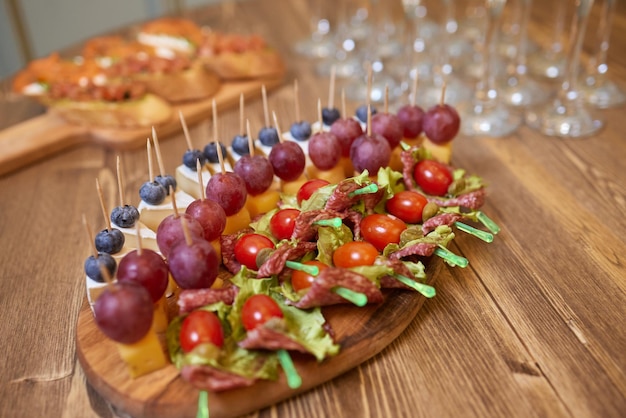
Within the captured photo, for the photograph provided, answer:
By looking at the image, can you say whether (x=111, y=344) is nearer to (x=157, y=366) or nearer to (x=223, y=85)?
(x=157, y=366)

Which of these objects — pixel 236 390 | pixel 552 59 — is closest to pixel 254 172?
pixel 236 390

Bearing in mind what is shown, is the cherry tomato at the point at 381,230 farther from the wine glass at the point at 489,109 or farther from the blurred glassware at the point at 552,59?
the blurred glassware at the point at 552,59

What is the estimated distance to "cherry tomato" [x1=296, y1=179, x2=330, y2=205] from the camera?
1.28 meters

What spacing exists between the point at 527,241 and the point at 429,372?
A: 488 millimetres

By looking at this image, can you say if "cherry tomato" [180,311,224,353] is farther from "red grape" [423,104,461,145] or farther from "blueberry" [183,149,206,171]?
"red grape" [423,104,461,145]

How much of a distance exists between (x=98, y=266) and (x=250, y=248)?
29cm

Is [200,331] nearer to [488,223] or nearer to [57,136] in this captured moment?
[488,223]

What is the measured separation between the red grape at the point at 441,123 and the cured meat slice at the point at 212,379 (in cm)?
84

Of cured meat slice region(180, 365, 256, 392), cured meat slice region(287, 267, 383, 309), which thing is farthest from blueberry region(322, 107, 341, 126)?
cured meat slice region(180, 365, 256, 392)

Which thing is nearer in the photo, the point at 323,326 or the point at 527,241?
the point at 323,326

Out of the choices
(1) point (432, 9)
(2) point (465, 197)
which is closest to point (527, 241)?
(2) point (465, 197)

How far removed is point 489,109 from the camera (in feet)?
6.26

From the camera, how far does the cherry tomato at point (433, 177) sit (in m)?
1.35

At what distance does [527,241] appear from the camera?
4.36ft
